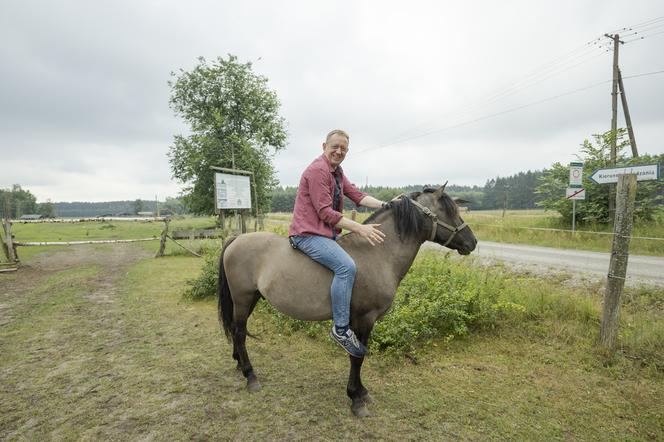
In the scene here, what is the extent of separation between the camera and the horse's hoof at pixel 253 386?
359cm

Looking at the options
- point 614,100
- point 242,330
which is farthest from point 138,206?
point 242,330

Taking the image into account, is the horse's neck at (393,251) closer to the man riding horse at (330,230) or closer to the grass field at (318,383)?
the man riding horse at (330,230)

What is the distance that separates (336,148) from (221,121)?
20.8 meters

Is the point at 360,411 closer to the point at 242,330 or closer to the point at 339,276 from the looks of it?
the point at 339,276

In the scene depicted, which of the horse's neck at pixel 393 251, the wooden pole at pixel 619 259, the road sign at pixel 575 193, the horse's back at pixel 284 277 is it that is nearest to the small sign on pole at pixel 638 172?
the wooden pole at pixel 619 259

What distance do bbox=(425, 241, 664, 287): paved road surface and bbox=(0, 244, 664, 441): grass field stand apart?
1801mm

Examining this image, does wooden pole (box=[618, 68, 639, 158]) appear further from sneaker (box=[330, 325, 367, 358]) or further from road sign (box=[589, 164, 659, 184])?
sneaker (box=[330, 325, 367, 358])

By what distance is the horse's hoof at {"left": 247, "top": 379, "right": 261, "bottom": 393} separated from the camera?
11.8ft

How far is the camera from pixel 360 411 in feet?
10.4

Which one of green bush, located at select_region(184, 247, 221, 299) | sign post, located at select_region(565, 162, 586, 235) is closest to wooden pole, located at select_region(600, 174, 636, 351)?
green bush, located at select_region(184, 247, 221, 299)

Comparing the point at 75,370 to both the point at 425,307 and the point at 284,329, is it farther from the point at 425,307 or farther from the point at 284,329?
the point at 425,307

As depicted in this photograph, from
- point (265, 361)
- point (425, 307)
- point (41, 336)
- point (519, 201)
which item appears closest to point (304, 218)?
point (265, 361)

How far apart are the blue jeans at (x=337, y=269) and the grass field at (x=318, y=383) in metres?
1.08

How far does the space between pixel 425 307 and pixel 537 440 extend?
2138 mm
